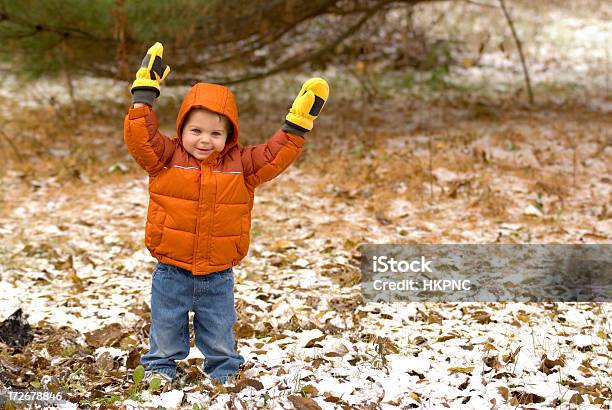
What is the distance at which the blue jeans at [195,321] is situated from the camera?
11.2 ft

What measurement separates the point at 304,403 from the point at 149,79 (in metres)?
1.67

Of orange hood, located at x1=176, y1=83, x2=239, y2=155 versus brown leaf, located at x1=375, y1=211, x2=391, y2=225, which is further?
brown leaf, located at x1=375, y1=211, x2=391, y2=225

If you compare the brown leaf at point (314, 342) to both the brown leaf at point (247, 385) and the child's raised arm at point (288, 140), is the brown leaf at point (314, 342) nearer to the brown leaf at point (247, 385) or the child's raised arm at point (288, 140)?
the brown leaf at point (247, 385)

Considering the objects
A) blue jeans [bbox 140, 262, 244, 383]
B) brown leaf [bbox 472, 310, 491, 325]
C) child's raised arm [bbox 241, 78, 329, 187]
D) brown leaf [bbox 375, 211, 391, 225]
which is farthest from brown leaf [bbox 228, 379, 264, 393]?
brown leaf [bbox 375, 211, 391, 225]

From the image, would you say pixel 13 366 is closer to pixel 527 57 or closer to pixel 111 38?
pixel 111 38

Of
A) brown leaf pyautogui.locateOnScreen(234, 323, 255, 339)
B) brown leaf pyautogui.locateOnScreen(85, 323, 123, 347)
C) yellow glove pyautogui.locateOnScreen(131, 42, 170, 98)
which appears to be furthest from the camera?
brown leaf pyautogui.locateOnScreen(234, 323, 255, 339)

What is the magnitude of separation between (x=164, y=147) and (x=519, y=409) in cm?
209

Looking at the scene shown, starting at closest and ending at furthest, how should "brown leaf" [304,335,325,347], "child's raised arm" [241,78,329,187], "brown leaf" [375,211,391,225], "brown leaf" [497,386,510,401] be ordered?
"child's raised arm" [241,78,329,187], "brown leaf" [497,386,510,401], "brown leaf" [304,335,325,347], "brown leaf" [375,211,391,225]

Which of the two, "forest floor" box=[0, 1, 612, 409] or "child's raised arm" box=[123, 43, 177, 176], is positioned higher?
"child's raised arm" box=[123, 43, 177, 176]

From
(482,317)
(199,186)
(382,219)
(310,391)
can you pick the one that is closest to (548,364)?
(482,317)

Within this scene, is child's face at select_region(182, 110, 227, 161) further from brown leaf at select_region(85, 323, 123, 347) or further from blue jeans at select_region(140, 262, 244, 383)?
brown leaf at select_region(85, 323, 123, 347)

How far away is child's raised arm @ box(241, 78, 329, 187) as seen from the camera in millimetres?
3271

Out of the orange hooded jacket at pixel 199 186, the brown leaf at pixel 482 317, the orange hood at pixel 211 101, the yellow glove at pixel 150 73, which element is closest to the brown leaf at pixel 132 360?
the orange hooded jacket at pixel 199 186

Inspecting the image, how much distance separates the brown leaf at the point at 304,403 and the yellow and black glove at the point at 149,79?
61.0 inches
